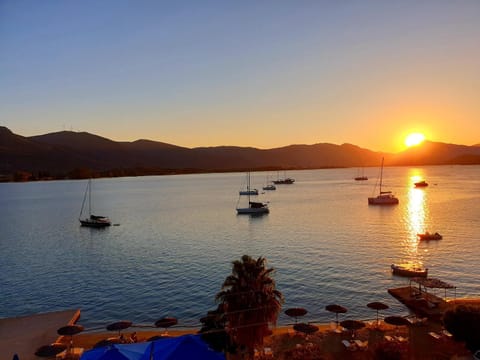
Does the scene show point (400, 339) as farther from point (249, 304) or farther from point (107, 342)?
point (107, 342)

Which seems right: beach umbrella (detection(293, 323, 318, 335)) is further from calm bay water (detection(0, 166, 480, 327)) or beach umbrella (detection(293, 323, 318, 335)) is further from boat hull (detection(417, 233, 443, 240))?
boat hull (detection(417, 233, 443, 240))

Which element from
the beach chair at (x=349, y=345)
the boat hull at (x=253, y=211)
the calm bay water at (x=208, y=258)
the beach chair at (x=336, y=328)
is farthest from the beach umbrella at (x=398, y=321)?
the boat hull at (x=253, y=211)

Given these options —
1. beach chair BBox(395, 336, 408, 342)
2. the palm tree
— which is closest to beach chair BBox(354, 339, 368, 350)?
beach chair BBox(395, 336, 408, 342)

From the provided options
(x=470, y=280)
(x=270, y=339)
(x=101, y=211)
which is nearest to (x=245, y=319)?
(x=270, y=339)

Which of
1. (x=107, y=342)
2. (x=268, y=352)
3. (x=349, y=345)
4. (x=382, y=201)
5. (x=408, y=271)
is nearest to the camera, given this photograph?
(x=268, y=352)

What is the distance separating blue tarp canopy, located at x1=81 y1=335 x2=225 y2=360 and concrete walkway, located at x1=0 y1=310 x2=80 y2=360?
11.1 m

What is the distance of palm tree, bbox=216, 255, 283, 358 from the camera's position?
18438 millimetres

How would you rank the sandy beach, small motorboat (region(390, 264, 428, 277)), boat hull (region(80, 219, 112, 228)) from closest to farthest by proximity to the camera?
the sandy beach < small motorboat (region(390, 264, 428, 277)) < boat hull (region(80, 219, 112, 228))

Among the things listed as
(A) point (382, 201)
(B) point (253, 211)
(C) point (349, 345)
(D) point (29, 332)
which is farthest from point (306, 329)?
(A) point (382, 201)

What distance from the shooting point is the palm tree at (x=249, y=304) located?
18438mm

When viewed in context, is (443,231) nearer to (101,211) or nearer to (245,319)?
(245,319)

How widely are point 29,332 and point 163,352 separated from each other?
18.0 m

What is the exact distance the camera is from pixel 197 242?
2537 inches

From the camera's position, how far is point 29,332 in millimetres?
28312
